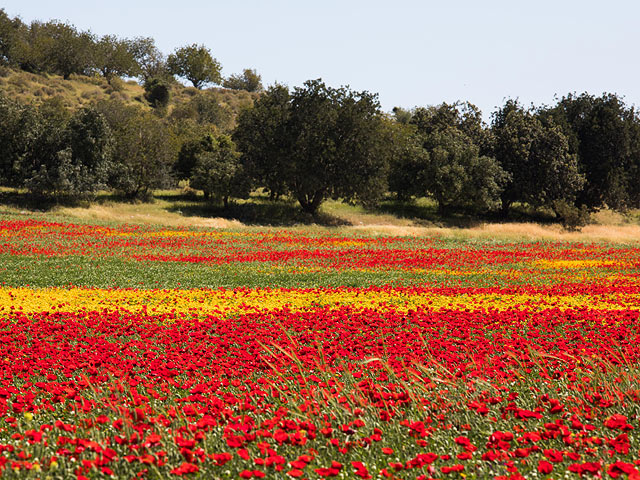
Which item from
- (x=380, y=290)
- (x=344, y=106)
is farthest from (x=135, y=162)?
(x=380, y=290)

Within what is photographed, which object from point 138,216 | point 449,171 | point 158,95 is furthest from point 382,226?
point 158,95

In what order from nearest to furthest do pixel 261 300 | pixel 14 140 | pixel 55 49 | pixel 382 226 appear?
pixel 261 300, pixel 382 226, pixel 14 140, pixel 55 49

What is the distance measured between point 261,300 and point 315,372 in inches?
273

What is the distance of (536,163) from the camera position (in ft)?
214

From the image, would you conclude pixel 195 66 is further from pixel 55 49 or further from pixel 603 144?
pixel 603 144

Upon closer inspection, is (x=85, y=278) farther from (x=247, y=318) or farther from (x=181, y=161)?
(x=181, y=161)

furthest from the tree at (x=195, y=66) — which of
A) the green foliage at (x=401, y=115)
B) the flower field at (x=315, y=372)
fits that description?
the flower field at (x=315, y=372)

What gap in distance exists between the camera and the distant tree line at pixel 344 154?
57844 millimetres

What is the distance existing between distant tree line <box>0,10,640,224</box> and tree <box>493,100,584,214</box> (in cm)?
15

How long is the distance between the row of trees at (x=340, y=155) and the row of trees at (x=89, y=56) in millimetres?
64875

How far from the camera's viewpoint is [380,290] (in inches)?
647

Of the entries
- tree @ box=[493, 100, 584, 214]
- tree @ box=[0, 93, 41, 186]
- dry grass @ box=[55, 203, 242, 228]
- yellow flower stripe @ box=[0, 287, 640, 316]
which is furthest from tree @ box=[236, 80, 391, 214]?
yellow flower stripe @ box=[0, 287, 640, 316]

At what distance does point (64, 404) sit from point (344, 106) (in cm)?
5570

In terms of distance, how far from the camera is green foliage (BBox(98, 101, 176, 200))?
2382 inches
